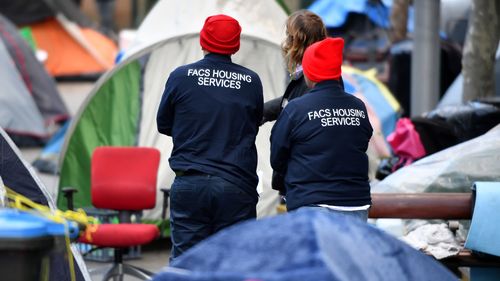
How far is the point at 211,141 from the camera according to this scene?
253 inches

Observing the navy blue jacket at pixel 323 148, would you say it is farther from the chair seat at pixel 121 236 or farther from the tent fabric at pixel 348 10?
the tent fabric at pixel 348 10

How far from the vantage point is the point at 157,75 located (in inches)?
434

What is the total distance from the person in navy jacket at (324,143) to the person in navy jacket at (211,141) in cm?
36

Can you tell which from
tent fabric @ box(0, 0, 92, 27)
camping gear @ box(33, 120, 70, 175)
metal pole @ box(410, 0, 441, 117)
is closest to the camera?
metal pole @ box(410, 0, 441, 117)

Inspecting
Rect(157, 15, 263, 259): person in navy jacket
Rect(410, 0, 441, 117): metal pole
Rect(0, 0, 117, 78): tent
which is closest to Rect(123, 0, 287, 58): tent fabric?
Rect(410, 0, 441, 117): metal pole

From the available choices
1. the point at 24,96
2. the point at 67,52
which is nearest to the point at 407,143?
the point at 24,96

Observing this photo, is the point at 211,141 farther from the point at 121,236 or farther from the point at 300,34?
the point at 121,236

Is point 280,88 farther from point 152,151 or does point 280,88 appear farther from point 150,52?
point 152,151

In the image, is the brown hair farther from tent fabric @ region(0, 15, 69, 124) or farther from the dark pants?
tent fabric @ region(0, 15, 69, 124)

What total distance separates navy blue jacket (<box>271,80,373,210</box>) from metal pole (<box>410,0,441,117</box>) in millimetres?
5852

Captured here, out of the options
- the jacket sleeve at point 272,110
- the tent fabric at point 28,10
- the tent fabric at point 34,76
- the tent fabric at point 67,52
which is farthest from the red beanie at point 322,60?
the tent fabric at point 67,52

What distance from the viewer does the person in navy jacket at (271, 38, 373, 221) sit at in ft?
19.8

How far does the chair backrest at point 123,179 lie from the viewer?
8.94 m

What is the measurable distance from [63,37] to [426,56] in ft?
42.7
